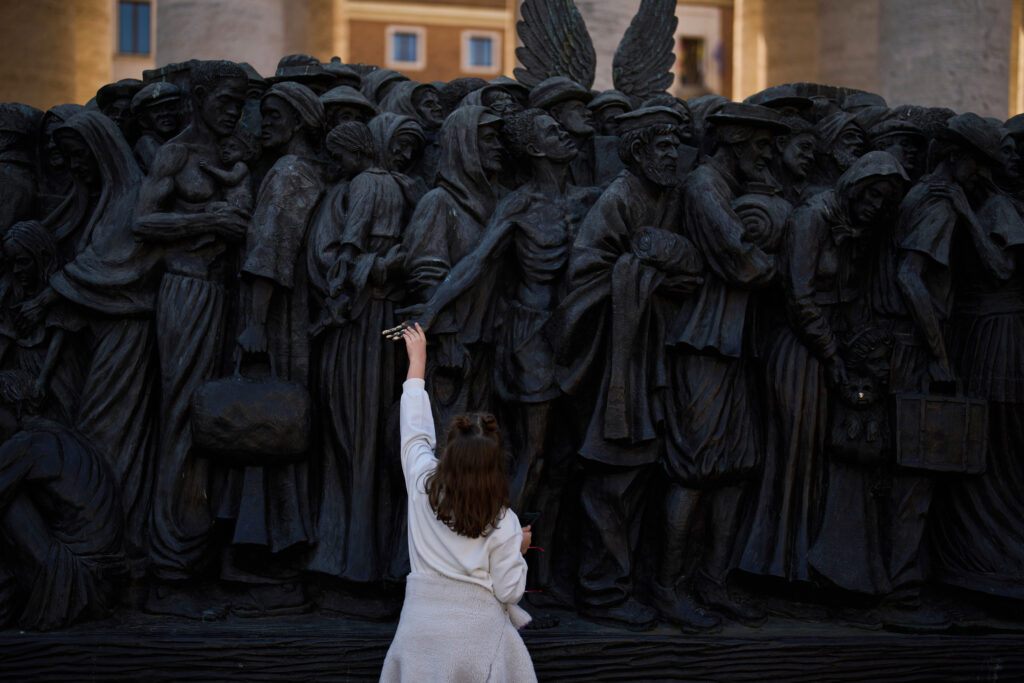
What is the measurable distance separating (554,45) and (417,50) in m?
24.6

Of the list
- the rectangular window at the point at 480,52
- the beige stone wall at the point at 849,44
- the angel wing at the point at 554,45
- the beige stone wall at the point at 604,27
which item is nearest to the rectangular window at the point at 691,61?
the rectangular window at the point at 480,52

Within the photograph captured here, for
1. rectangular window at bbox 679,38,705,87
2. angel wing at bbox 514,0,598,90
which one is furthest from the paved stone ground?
rectangular window at bbox 679,38,705,87

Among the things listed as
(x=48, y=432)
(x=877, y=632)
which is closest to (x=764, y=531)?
(x=877, y=632)

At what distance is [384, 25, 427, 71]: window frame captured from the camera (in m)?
A: 30.5

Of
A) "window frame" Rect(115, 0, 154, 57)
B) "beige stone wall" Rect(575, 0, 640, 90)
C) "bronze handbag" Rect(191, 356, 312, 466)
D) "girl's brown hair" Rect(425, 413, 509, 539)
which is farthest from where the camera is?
"window frame" Rect(115, 0, 154, 57)

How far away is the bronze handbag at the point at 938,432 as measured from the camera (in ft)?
21.3

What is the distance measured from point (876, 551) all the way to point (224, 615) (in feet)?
11.6

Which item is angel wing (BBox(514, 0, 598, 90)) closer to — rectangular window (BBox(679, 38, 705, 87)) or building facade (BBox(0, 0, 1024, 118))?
building facade (BBox(0, 0, 1024, 118))

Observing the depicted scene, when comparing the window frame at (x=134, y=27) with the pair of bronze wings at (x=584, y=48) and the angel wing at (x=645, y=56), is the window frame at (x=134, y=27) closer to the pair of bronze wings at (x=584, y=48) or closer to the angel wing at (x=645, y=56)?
the pair of bronze wings at (x=584, y=48)

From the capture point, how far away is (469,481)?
14.4ft

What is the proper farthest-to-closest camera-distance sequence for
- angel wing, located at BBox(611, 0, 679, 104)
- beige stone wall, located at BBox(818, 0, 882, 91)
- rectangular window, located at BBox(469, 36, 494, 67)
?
rectangular window, located at BBox(469, 36, 494, 67) → beige stone wall, located at BBox(818, 0, 882, 91) → angel wing, located at BBox(611, 0, 679, 104)

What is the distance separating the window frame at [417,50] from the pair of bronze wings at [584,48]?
76.5 feet

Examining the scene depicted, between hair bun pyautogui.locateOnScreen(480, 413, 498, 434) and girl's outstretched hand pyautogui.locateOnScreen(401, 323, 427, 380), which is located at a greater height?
girl's outstretched hand pyautogui.locateOnScreen(401, 323, 427, 380)

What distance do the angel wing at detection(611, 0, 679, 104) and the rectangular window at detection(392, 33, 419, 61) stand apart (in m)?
24.0
